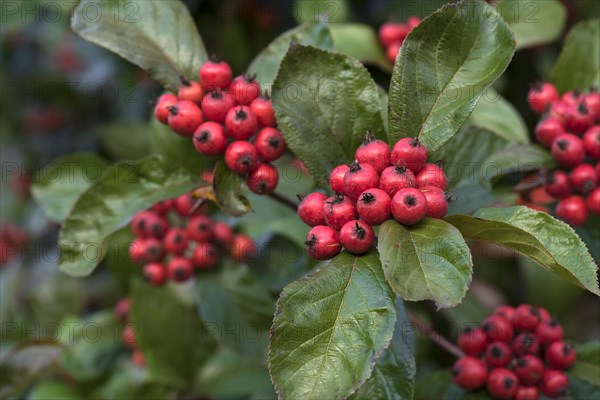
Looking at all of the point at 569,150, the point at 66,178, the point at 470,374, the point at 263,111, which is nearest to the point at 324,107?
the point at 263,111

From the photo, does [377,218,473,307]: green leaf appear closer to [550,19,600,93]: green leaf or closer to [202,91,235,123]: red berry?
[202,91,235,123]: red berry

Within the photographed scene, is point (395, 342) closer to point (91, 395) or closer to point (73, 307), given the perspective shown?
point (91, 395)

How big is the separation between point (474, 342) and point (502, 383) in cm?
18

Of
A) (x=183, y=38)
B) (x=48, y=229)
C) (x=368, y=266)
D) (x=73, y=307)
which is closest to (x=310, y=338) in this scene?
(x=368, y=266)

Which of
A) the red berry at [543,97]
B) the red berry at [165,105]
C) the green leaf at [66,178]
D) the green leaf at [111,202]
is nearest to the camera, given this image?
the red berry at [165,105]

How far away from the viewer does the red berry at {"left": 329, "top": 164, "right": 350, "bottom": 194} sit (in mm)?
1897

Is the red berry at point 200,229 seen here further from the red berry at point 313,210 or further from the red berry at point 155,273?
the red berry at point 313,210

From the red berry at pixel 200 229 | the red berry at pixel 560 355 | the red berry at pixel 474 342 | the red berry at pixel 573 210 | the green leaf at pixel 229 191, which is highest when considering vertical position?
the red berry at pixel 573 210

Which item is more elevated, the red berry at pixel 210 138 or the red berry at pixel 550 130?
the red berry at pixel 550 130

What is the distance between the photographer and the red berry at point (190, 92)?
224 cm

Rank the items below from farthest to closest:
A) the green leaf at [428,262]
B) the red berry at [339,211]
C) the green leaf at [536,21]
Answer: the green leaf at [536,21], the red berry at [339,211], the green leaf at [428,262]

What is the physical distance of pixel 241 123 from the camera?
2141mm

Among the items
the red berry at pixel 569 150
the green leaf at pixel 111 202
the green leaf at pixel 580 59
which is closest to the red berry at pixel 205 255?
the green leaf at pixel 111 202

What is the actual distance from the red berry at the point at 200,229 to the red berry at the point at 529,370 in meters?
1.39
